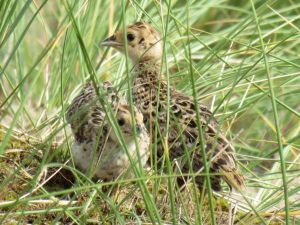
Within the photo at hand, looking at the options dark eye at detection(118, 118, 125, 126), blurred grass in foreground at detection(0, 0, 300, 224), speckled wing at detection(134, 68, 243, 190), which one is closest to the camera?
blurred grass in foreground at detection(0, 0, 300, 224)

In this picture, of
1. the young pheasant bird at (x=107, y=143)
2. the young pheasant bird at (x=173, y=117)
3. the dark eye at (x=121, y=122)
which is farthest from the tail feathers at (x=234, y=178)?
the dark eye at (x=121, y=122)

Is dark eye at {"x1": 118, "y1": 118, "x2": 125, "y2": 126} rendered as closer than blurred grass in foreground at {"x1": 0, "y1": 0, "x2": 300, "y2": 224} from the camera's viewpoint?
No

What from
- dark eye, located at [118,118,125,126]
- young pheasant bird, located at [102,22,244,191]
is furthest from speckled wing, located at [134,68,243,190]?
dark eye, located at [118,118,125,126]

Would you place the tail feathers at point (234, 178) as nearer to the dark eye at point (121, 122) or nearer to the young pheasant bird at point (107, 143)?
the young pheasant bird at point (107, 143)

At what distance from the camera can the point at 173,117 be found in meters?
3.01

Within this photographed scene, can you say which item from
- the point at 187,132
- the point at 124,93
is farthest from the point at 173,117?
the point at 124,93

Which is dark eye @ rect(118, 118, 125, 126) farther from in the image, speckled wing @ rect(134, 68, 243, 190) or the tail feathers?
the tail feathers

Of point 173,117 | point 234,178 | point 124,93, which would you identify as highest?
point 173,117

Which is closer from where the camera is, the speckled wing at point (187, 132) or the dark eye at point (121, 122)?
the dark eye at point (121, 122)

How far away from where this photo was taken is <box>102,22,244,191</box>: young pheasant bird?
3215 mm

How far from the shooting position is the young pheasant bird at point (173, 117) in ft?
10.5

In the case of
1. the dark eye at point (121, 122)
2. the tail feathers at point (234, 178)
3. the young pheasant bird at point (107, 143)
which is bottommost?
the tail feathers at point (234, 178)

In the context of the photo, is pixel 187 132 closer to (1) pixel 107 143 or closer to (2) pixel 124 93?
(1) pixel 107 143

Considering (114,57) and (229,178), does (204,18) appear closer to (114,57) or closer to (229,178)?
(114,57)
